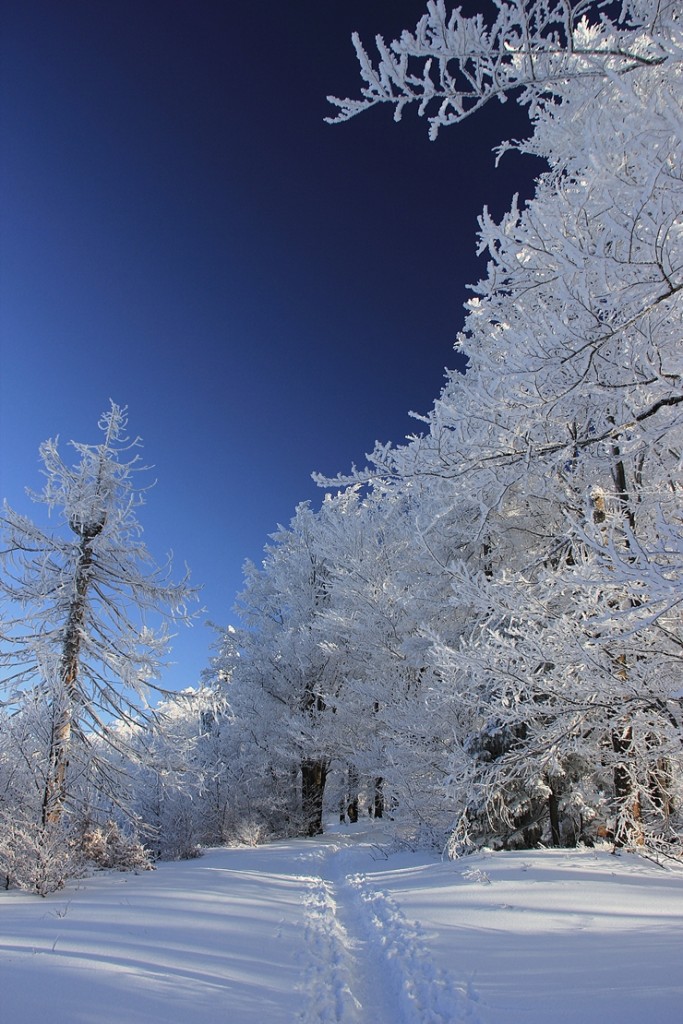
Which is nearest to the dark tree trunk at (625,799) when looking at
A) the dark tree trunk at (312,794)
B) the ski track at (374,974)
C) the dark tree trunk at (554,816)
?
the dark tree trunk at (554,816)

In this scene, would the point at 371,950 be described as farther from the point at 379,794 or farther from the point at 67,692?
the point at 379,794

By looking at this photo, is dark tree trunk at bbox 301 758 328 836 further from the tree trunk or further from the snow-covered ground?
the snow-covered ground

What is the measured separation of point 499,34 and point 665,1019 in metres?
5.07

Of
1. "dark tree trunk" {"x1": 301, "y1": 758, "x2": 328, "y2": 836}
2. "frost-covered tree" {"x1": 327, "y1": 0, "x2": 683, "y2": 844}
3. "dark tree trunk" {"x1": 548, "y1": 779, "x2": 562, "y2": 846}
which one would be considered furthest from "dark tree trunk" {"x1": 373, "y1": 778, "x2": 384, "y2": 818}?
"frost-covered tree" {"x1": 327, "y1": 0, "x2": 683, "y2": 844}

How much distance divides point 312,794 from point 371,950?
13936 mm

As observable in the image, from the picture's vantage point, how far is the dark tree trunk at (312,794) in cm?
1773

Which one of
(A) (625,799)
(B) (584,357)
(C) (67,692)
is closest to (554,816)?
(A) (625,799)

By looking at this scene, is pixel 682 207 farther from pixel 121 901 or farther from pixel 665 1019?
pixel 121 901

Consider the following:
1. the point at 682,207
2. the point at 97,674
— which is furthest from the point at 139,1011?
the point at 97,674

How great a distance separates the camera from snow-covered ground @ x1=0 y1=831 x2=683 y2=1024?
3.24m

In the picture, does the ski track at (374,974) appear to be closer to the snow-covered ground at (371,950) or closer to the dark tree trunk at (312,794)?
the snow-covered ground at (371,950)

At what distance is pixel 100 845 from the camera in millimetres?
9125

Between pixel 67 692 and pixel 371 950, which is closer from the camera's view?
pixel 371 950

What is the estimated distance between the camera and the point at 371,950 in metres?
5.14
